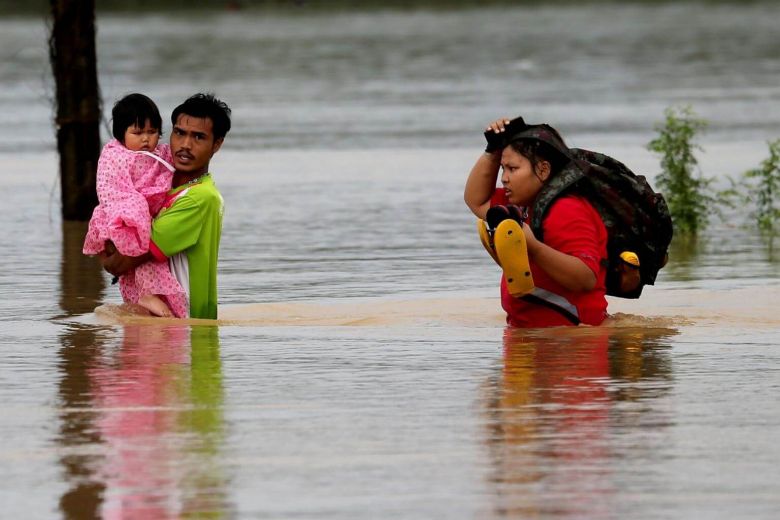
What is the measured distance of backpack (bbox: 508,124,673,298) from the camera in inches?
316

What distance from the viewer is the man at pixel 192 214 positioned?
8.18 m

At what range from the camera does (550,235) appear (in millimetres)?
7984

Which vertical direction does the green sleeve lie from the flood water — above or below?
above

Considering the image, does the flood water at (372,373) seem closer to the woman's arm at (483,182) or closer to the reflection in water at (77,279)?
the reflection in water at (77,279)

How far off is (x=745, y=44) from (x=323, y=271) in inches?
1212

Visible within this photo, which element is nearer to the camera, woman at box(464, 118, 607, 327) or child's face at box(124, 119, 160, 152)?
woman at box(464, 118, 607, 327)

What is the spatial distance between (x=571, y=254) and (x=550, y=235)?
14 centimetres

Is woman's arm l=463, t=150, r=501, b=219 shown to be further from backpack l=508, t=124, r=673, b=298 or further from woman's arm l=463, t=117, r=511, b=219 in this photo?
backpack l=508, t=124, r=673, b=298

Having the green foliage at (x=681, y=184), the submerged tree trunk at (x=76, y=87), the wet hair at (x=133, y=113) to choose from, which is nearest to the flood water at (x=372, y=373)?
the green foliage at (x=681, y=184)

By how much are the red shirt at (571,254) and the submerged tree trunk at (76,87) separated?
19.0ft

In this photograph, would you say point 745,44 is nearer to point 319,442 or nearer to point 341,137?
point 341,137

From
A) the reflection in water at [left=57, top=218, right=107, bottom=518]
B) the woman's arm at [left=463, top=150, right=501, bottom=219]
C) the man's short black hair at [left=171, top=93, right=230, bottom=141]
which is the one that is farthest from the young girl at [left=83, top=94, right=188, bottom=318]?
the woman's arm at [left=463, top=150, right=501, bottom=219]

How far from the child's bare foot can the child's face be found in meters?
0.62

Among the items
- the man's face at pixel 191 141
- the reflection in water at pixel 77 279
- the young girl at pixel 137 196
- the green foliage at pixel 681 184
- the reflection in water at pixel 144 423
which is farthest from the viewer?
the green foliage at pixel 681 184
